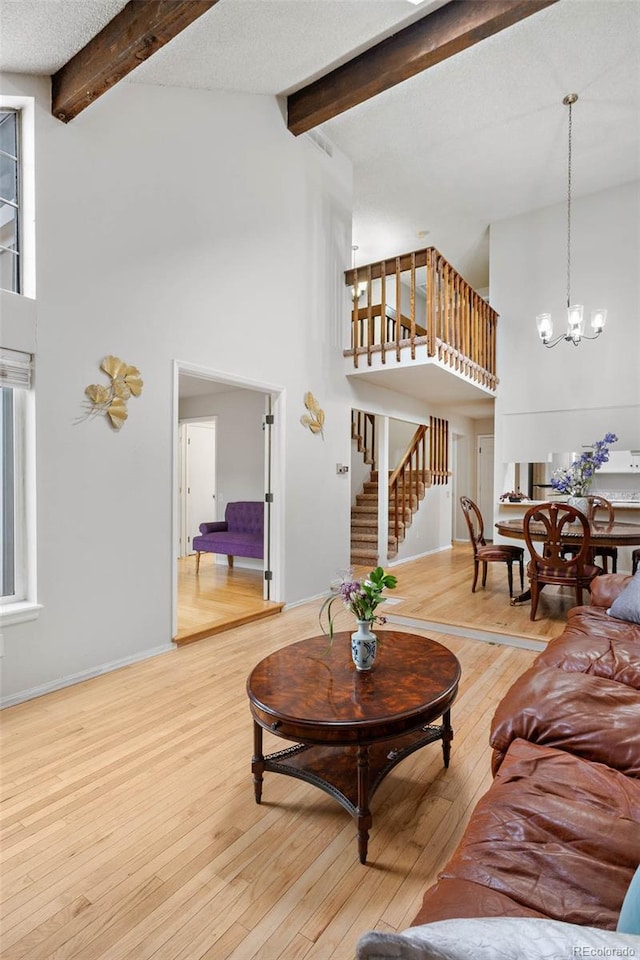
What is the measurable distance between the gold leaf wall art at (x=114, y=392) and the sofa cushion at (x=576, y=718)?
2798mm

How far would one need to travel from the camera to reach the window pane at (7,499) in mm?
2867

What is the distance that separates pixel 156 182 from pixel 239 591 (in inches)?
149

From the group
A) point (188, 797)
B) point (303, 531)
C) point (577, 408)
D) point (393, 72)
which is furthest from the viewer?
point (577, 408)

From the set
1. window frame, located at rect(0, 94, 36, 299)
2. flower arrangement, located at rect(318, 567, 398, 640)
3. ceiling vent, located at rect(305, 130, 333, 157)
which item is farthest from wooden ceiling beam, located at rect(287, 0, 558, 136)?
flower arrangement, located at rect(318, 567, 398, 640)

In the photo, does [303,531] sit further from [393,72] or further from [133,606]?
[393,72]

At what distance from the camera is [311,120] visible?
4.60m

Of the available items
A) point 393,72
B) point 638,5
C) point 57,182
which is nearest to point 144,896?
point 57,182

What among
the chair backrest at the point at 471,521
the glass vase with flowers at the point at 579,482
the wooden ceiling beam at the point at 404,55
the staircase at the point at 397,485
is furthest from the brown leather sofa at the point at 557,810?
the staircase at the point at 397,485

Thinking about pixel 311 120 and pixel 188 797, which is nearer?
pixel 188 797

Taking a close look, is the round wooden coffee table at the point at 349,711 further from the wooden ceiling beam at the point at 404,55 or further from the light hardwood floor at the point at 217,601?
the wooden ceiling beam at the point at 404,55

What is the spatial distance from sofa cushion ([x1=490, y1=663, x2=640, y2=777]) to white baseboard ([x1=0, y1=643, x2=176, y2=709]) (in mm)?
2513

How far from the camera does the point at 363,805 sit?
1.65 m

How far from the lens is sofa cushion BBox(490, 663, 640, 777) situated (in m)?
1.47

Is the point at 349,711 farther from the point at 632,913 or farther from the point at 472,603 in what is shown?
the point at 472,603
